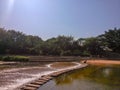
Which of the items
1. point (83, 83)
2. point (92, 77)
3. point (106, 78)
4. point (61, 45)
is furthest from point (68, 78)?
Answer: point (61, 45)

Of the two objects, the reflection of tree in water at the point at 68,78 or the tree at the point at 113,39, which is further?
the tree at the point at 113,39

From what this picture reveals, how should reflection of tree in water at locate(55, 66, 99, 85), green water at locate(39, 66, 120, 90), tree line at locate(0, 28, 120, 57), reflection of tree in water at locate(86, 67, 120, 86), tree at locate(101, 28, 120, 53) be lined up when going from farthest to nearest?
tree at locate(101, 28, 120, 53), tree line at locate(0, 28, 120, 57), reflection of tree in water at locate(86, 67, 120, 86), reflection of tree in water at locate(55, 66, 99, 85), green water at locate(39, 66, 120, 90)

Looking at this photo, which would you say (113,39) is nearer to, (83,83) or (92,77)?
(92,77)

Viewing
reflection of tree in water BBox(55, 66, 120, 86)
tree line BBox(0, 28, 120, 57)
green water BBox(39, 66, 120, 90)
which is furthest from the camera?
tree line BBox(0, 28, 120, 57)

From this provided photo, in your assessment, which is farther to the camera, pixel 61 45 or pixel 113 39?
pixel 113 39

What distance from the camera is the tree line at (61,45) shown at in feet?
Result: 217

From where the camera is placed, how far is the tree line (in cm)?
6625

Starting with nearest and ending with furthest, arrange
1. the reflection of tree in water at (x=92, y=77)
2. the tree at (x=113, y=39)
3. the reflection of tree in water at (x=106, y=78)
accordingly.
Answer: the reflection of tree in water at (x=92, y=77), the reflection of tree in water at (x=106, y=78), the tree at (x=113, y=39)


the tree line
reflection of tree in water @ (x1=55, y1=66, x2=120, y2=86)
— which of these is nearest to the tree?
the tree line

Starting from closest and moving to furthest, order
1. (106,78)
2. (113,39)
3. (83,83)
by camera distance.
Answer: (83,83) → (106,78) → (113,39)

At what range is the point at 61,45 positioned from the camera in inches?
2960

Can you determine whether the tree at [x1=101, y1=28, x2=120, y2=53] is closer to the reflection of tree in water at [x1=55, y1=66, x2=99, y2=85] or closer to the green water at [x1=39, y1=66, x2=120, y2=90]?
the reflection of tree in water at [x1=55, y1=66, x2=99, y2=85]

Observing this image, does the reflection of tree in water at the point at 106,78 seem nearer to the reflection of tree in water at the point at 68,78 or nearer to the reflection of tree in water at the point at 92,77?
the reflection of tree in water at the point at 92,77

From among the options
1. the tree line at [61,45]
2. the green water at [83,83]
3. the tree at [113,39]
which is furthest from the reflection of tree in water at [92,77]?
the tree at [113,39]
